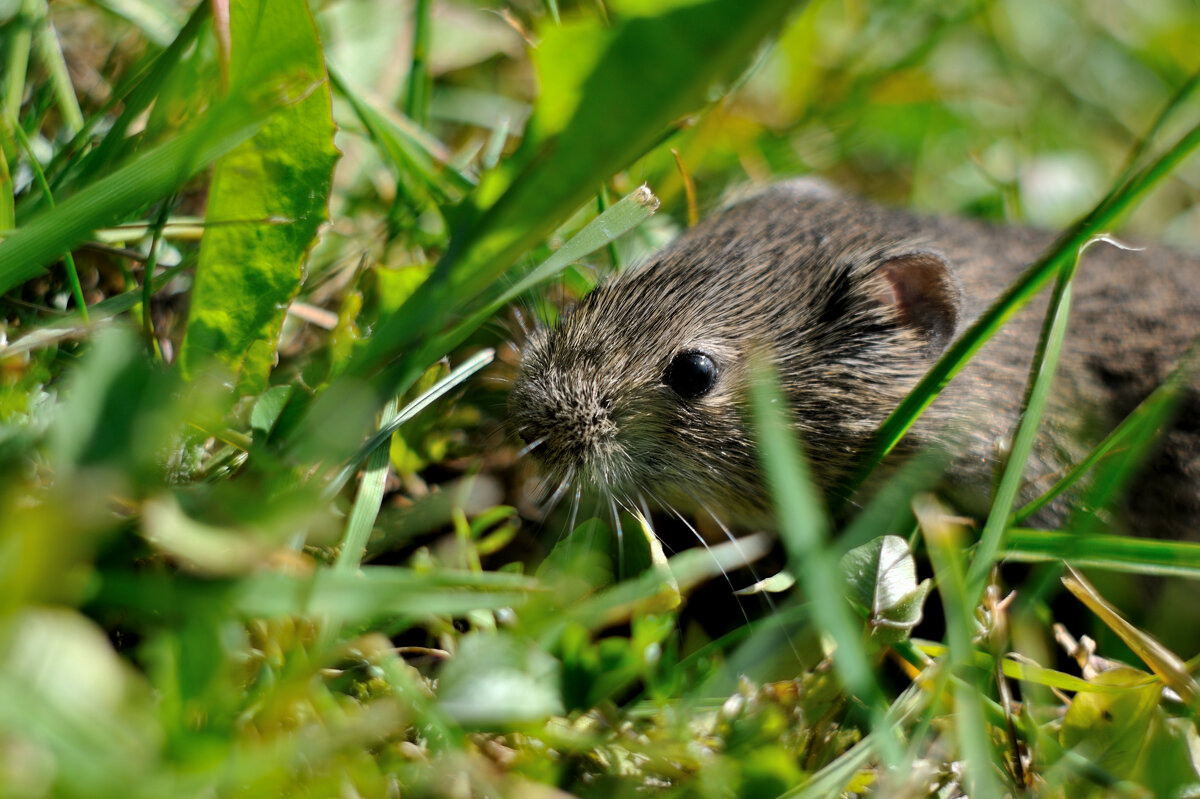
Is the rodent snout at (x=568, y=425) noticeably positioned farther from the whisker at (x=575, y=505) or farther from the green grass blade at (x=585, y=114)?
the green grass blade at (x=585, y=114)

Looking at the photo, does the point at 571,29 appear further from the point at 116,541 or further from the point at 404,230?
the point at 404,230

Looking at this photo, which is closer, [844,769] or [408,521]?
[844,769]

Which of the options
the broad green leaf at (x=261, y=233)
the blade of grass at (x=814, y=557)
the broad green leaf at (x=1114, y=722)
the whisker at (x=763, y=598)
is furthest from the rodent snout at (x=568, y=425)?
the broad green leaf at (x=1114, y=722)

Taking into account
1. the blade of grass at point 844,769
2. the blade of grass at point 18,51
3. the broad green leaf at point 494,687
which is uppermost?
the blade of grass at point 18,51

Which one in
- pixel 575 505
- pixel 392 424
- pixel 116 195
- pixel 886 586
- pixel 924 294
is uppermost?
pixel 116 195

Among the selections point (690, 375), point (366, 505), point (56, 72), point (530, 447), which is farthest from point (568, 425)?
point (56, 72)

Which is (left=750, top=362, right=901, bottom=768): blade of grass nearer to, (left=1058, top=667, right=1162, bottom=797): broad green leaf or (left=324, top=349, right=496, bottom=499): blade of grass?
(left=1058, top=667, right=1162, bottom=797): broad green leaf

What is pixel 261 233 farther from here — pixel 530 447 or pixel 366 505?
pixel 530 447
